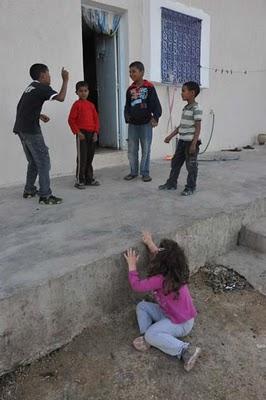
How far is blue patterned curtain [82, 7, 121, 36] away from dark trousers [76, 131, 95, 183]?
6.49ft

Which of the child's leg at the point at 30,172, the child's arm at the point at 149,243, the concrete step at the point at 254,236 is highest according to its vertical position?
the child's leg at the point at 30,172

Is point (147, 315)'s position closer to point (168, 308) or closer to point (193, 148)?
point (168, 308)

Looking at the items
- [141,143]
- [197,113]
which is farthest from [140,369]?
[141,143]

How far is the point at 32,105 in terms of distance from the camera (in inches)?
159

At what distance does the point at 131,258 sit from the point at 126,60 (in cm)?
422

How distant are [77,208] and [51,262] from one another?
1310mm

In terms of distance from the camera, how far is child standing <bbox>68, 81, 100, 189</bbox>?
4.82 meters

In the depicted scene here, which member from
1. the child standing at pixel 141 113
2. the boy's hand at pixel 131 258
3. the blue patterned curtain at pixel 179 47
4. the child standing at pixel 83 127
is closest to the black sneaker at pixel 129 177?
the child standing at pixel 141 113

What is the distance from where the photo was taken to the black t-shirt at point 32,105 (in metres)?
Answer: 3.93

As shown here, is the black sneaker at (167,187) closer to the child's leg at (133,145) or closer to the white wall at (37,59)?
the child's leg at (133,145)

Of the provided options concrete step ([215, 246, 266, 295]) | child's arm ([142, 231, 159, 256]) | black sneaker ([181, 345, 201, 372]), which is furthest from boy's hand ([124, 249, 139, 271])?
concrete step ([215, 246, 266, 295])

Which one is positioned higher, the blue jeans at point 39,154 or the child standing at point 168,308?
the blue jeans at point 39,154

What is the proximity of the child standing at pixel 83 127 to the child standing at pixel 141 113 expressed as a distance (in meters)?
0.51

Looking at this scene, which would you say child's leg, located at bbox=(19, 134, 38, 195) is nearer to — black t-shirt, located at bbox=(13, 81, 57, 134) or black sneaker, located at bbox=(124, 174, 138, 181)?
black t-shirt, located at bbox=(13, 81, 57, 134)
